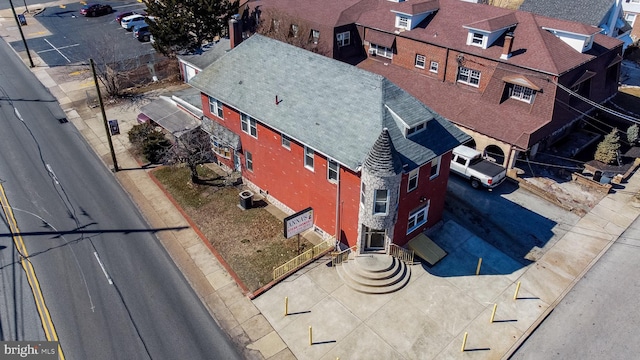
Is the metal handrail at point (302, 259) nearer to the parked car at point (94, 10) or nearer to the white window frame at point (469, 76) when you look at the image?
the white window frame at point (469, 76)

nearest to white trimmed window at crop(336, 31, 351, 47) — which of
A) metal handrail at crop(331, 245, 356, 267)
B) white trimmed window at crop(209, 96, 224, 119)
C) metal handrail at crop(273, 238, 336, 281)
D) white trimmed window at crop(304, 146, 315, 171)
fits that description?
white trimmed window at crop(209, 96, 224, 119)

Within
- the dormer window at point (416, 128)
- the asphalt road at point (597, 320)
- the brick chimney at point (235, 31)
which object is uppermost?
the brick chimney at point (235, 31)

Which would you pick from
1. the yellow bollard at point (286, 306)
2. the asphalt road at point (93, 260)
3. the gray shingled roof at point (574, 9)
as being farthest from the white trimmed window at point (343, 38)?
the yellow bollard at point (286, 306)

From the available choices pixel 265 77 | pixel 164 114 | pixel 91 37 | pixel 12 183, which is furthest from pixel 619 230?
pixel 91 37

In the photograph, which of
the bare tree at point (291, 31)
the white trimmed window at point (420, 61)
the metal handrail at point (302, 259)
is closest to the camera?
the metal handrail at point (302, 259)

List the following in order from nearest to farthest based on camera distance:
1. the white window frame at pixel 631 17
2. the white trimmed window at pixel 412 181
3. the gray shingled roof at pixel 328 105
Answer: the gray shingled roof at pixel 328 105 → the white trimmed window at pixel 412 181 → the white window frame at pixel 631 17

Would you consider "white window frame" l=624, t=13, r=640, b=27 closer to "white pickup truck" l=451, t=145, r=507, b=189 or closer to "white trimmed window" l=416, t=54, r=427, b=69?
"white trimmed window" l=416, t=54, r=427, b=69
